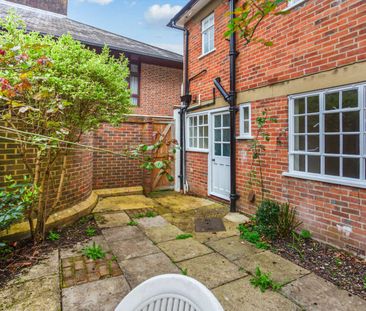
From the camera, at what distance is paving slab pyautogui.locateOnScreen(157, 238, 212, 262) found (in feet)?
10.8

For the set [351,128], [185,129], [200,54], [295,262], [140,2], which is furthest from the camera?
[140,2]

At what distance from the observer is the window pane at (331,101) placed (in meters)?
3.52

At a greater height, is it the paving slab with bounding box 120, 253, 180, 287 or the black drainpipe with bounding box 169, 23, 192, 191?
the black drainpipe with bounding box 169, 23, 192, 191

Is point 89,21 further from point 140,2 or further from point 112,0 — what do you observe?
point 140,2

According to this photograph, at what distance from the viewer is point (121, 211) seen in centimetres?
538

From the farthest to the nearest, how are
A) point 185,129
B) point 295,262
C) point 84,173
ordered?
1. point 185,129
2. point 84,173
3. point 295,262

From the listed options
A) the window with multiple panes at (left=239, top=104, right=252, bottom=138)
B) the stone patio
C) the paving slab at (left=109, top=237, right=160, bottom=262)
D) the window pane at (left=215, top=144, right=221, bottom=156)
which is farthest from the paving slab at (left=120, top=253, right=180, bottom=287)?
the window pane at (left=215, top=144, right=221, bottom=156)

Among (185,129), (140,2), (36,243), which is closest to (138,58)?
(140,2)

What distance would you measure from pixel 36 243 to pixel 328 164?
4596 mm

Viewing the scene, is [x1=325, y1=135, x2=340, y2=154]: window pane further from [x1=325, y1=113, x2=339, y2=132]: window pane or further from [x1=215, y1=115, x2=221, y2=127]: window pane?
[x1=215, y1=115, x2=221, y2=127]: window pane

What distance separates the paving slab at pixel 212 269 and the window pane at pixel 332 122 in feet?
8.18

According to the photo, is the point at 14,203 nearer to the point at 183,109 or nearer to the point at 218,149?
the point at 218,149

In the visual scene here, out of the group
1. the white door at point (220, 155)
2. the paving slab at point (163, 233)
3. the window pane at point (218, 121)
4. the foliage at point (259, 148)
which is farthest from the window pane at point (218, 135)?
the paving slab at point (163, 233)

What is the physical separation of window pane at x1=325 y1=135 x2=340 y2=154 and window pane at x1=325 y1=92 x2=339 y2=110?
444 mm
